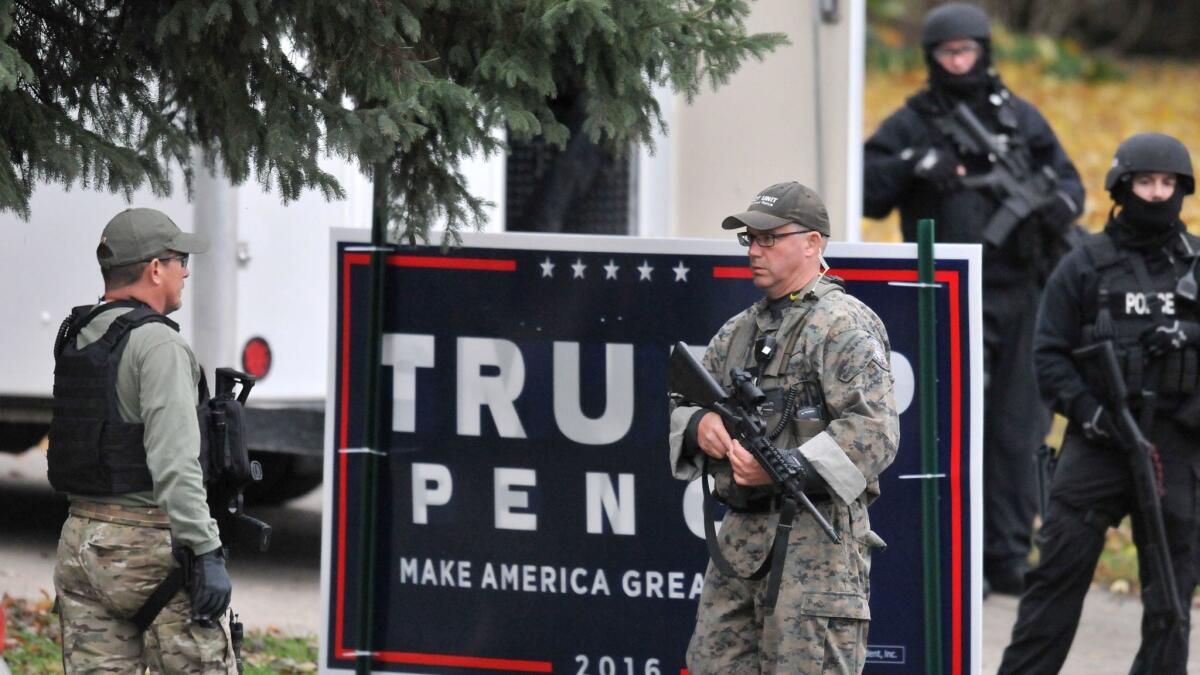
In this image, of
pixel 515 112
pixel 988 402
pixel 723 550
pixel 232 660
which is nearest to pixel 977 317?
pixel 723 550

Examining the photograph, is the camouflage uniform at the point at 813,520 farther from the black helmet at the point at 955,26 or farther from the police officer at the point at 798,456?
the black helmet at the point at 955,26

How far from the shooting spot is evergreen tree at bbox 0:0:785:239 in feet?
14.7

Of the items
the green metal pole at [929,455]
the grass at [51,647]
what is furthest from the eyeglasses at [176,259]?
the grass at [51,647]

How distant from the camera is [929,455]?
5.10 m

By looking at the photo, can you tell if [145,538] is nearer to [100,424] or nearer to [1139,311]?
[100,424]

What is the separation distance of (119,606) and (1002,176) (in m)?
5.00

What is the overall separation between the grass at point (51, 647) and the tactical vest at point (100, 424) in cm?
206

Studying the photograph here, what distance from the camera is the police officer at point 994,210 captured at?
7.98 meters

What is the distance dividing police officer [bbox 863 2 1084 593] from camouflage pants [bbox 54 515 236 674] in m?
4.60

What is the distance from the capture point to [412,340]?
5422 mm

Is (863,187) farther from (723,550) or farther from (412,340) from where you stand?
(723,550)

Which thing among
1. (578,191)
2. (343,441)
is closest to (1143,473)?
(343,441)

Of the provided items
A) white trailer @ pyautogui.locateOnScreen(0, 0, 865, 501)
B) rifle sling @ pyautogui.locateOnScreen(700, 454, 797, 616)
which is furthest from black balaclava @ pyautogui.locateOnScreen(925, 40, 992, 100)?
rifle sling @ pyautogui.locateOnScreen(700, 454, 797, 616)

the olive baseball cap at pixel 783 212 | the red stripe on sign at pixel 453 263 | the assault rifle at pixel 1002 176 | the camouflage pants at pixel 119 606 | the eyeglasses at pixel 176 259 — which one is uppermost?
the assault rifle at pixel 1002 176
